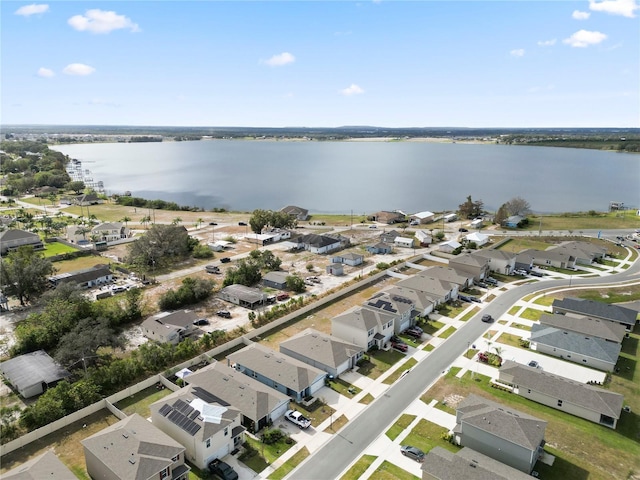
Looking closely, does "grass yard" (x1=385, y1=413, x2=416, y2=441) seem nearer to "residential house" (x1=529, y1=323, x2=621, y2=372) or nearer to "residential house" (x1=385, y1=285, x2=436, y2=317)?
"residential house" (x1=385, y1=285, x2=436, y2=317)

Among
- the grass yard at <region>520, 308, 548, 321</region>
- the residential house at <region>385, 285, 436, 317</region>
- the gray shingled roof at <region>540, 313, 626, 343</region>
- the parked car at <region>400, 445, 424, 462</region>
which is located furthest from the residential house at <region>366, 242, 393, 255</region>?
the parked car at <region>400, 445, 424, 462</region>

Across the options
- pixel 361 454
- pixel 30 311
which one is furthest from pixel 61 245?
pixel 361 454

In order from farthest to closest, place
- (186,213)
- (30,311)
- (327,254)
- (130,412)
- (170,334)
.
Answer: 1. (186,213)
2. (327,254)
3. (30,311)
4. (170,334)
5. (130,412)

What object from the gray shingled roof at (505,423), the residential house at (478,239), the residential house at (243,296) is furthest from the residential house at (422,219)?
the gray shingled roof at (505,423)

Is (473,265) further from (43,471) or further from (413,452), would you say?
(43,471)

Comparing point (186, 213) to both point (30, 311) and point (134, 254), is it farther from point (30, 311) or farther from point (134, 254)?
point (30, 311)

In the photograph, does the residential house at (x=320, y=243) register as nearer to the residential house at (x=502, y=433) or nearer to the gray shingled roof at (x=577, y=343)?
the gray shingled roof at (x=577, y=343)

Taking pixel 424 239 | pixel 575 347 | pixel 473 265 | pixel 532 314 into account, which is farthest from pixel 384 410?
pixel 424 239
